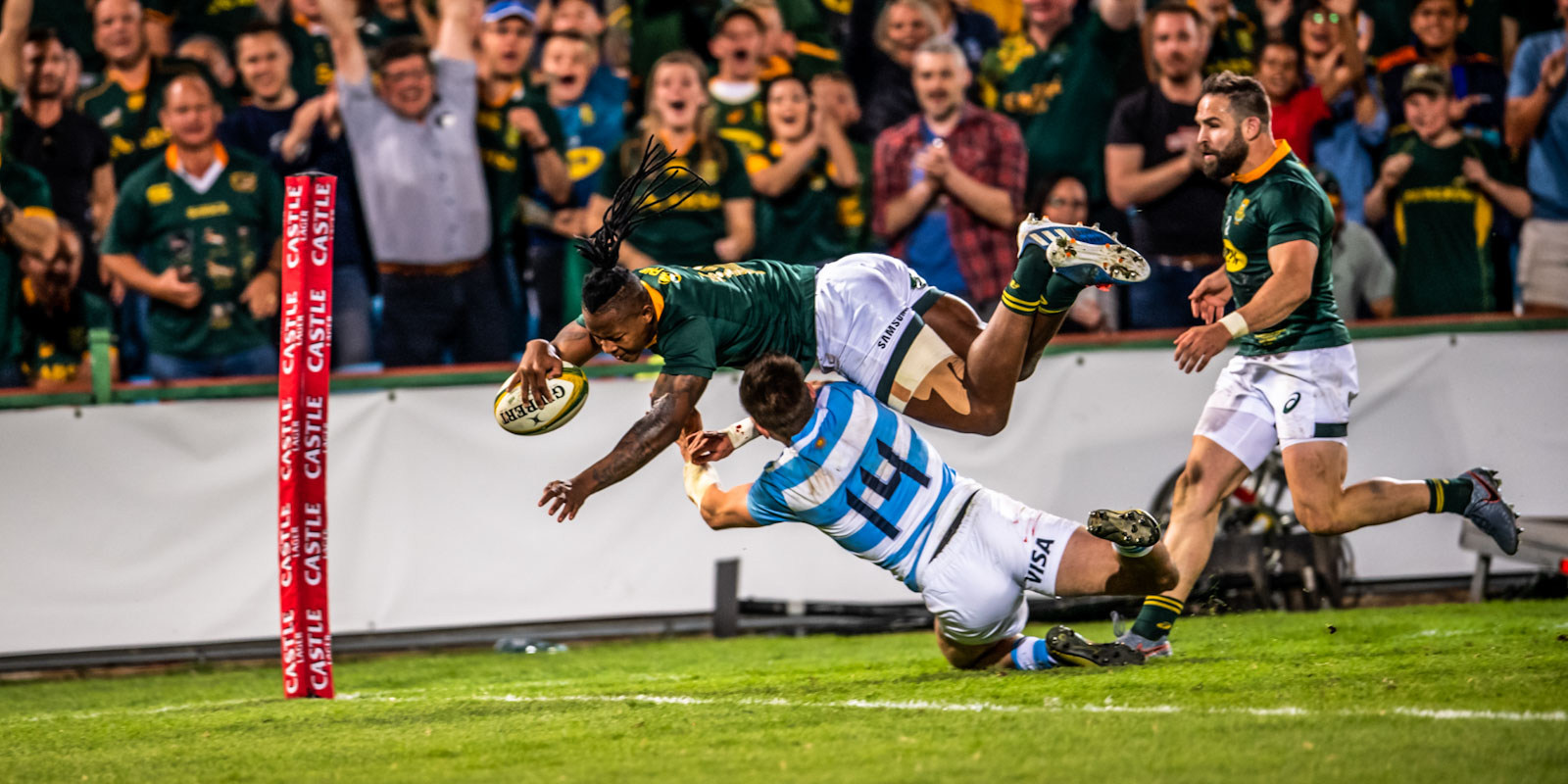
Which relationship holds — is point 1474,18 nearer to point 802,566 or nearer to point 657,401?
point 802,566

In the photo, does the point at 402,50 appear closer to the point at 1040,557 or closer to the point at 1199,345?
the point at 1040,557

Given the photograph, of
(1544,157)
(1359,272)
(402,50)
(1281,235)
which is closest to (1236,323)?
(1281,235)

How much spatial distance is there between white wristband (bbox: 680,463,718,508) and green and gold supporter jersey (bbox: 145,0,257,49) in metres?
6.47

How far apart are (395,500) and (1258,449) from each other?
5697 millimetres

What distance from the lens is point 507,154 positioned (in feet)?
36.7

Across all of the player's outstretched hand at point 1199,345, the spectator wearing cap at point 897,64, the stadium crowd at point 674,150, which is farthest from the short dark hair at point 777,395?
the spectator wearing cap at point 897,64

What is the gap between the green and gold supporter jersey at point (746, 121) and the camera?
11.4m

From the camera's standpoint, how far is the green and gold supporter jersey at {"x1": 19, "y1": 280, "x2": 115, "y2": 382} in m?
10.8

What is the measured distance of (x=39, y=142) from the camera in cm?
1110

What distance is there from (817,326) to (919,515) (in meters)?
1.36

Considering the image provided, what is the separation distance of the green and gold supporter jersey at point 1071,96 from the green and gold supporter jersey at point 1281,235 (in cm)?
429

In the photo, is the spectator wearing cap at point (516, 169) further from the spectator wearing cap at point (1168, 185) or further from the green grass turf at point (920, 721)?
the spectator wearing cap at point (1168, 185)

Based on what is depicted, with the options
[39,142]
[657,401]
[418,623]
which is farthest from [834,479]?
[39,142]

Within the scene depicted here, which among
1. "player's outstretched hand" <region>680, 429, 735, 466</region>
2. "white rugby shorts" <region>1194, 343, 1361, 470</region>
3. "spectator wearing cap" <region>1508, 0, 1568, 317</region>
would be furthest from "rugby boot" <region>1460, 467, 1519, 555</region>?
"spectator wearing cap" <region>1508, 0, 1568, 317</region>
